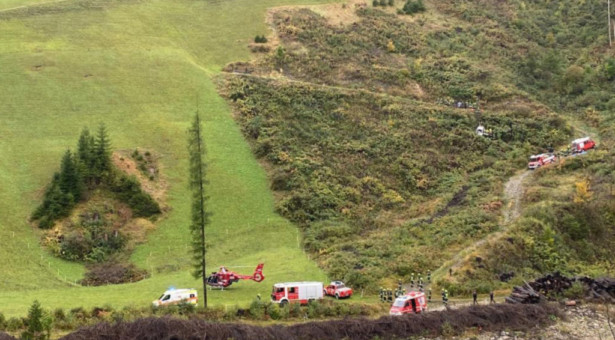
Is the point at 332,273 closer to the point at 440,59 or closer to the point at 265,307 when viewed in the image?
the point at 265,307

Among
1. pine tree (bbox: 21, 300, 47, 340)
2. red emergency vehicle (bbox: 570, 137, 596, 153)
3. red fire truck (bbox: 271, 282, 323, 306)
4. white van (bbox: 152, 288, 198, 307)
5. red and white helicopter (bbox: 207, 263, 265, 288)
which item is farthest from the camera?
red emergency vehicle (bbox: 570, 137, 596, 153)

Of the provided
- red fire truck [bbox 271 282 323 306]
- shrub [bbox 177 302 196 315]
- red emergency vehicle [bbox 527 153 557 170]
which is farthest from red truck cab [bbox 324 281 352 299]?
red emergency vehicle [bbox 527 153 557 170]

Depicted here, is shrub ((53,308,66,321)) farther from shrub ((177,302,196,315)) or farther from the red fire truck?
the red fire truck

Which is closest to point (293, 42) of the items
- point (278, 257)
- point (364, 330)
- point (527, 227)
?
point (278, 257)

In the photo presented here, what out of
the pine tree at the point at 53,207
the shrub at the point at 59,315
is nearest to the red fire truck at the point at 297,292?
the shrub at the point at 59,315

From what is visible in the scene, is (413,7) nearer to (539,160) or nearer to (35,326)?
(539,160)

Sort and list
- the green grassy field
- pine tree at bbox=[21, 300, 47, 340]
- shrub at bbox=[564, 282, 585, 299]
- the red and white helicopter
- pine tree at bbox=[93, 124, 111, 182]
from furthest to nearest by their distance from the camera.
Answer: pine tree at bbox=[93, 124, 111, 182], the green grassy field, the red and white helicopter, shrub at bbox=[564, 282, 585, 299], pine tree at bbox=[21, 300, 47, 340]
